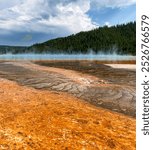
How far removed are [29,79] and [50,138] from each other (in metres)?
14.0

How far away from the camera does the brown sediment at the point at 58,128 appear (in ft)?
29.2

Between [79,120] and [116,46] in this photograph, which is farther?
[116,46]

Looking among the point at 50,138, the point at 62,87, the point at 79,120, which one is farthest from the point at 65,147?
the point at 62,87

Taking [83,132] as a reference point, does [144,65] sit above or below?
above

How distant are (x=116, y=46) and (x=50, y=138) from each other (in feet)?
605

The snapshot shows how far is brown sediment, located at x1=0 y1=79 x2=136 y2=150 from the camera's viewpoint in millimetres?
8898

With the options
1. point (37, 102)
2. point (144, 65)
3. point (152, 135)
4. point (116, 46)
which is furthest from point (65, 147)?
point (116, 46)

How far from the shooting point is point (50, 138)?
9.19m

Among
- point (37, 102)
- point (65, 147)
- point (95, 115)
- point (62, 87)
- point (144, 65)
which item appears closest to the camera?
point (144, 65)

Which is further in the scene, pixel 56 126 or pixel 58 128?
pixel 56 126

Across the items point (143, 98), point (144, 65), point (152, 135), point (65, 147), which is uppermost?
point (144, 65)

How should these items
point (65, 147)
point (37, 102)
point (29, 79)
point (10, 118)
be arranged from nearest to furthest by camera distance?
point (65, 147) < point (10, 118) < point (37, 102) < point (29, 79)

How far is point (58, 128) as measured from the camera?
9.96m

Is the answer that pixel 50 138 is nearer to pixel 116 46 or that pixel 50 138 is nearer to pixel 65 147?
pixel 65 147
